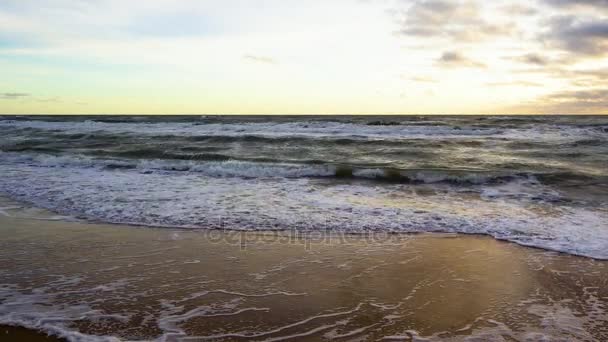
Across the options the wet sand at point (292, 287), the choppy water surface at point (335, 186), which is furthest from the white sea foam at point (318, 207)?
the wet sand at point (292, 287)

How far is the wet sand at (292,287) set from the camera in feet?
12.2

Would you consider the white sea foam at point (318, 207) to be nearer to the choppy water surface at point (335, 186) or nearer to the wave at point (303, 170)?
the choppy water surface at point (335, 186)

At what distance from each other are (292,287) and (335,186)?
261 inches

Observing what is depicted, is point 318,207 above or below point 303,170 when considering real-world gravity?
below

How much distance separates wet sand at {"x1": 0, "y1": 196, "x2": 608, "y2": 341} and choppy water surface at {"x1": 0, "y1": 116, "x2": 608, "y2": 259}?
84cm

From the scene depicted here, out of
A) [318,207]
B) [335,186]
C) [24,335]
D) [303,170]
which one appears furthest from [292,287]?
[303,170]

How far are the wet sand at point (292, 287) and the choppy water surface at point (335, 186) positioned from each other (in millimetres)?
841

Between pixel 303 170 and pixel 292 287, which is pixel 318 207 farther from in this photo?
pixel 303 170

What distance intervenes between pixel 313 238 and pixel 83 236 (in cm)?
333

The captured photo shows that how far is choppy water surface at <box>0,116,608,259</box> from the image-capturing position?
7.31 meters

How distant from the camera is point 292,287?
4.63 metres

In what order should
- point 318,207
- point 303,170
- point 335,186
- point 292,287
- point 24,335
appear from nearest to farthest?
point 24,335, point 292,287, point 318,207, point 335,186, point 303,170

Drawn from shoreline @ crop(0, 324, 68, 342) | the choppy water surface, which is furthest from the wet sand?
the choppy water surface

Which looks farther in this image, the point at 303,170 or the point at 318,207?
the point at 303,170
